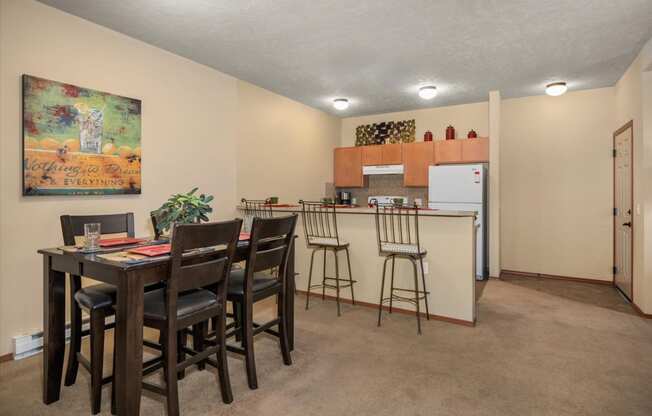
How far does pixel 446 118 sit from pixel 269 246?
4.30 meters

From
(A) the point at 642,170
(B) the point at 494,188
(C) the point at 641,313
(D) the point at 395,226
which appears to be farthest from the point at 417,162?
(C) the point at 641,313

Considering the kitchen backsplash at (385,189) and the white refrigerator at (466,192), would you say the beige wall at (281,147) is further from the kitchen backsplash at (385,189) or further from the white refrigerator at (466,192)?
the white refrigerator at (466,192)

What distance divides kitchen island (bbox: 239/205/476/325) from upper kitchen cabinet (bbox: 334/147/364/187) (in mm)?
2387

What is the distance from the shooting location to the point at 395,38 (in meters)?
3.25

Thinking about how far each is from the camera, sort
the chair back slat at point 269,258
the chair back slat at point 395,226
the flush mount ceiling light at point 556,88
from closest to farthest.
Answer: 1. the chair back slat at point 269,258
2. the chair back slat at point 395,226
3. the flush mount ceiling light at point 556,88

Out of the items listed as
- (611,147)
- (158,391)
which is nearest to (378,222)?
(158,391)

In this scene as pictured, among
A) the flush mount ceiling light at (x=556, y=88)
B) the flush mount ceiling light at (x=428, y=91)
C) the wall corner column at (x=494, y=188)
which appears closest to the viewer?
the flush mount ceiling light at (x=556, y=88)

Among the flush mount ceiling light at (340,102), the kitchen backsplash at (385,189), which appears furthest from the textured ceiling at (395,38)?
the kitchen backsplash at (385,189)

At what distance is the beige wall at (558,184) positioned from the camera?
4.78 meters

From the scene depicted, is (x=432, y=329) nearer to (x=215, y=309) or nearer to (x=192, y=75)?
(x=215, y=309)

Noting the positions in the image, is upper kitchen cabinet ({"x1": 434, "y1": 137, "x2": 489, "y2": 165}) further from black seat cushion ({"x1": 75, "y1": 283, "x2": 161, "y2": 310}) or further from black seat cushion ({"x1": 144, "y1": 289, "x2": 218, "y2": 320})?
black seat cushion ({"x1": 75, "y1": 283, "x2": 161, "y2": 310})

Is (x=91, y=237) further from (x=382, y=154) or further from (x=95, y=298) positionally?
(x=382, y=154)

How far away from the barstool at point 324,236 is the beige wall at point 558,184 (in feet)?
→ 9.70

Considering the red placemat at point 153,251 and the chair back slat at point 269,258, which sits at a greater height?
the red placemat at point 153,251
